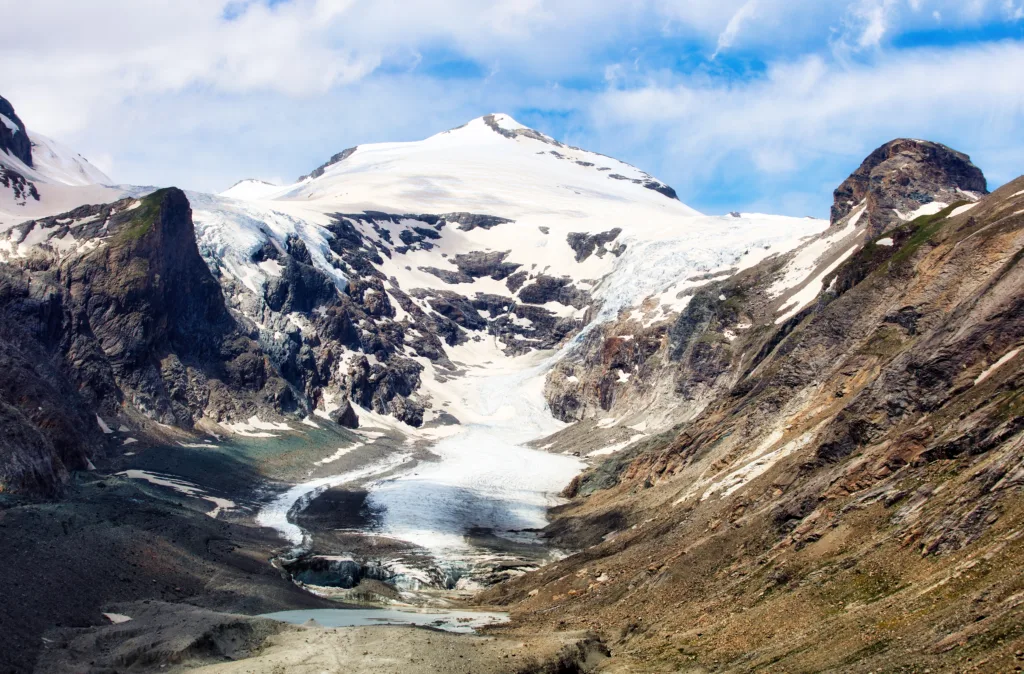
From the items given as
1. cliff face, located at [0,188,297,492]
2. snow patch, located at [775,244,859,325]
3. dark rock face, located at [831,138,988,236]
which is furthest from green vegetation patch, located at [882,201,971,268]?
cliff face, located at [0,188,297,492]

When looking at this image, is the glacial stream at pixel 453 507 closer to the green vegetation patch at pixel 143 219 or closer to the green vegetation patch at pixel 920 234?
the green vegetation patch at pixel 920 234

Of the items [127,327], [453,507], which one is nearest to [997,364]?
[453,507]

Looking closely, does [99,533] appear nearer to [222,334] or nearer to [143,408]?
[143,408]

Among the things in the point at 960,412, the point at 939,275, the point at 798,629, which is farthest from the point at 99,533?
the point at 939,275

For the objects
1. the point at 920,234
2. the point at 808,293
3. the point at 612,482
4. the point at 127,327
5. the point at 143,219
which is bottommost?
the point at 612,482

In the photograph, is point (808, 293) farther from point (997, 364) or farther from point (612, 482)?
point (997, 364)

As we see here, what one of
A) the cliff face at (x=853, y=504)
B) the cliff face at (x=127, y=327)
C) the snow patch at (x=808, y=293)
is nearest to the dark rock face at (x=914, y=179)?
the snow patch at (x=808, y=293)

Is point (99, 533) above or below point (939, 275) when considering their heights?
below
